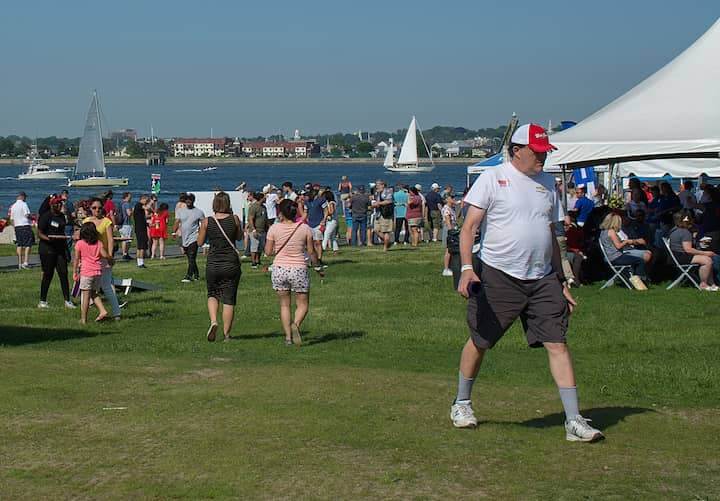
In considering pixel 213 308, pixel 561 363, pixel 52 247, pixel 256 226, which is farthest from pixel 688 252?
pixel 561 363

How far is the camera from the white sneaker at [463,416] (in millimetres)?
7223

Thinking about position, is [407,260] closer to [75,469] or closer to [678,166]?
[678,166]

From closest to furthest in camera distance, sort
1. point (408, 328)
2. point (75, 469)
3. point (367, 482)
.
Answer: point (367, 482) → point (75, 469) → point (408, 328)

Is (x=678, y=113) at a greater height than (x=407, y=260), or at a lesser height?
greater

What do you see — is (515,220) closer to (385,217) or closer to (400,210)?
(385,217)

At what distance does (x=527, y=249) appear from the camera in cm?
685

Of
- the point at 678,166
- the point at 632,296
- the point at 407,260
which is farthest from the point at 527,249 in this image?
the point at 678,166

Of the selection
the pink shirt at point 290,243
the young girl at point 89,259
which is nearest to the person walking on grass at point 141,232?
the young girl at point 89,259

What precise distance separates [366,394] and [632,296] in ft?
28.8

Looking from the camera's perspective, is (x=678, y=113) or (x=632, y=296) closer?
(x=632, y=296)

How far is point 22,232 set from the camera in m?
25.1

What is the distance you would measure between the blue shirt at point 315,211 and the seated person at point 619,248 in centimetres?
898

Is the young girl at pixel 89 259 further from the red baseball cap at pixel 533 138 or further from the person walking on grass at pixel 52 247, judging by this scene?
the red baseball cap at pixel 533 138

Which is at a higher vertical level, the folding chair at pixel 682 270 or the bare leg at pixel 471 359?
the bare leg at pixel 471 359
